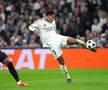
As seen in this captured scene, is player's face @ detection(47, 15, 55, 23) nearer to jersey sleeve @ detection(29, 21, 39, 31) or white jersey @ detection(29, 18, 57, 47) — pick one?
white jersey @ detection(29, 18, 57, 47)

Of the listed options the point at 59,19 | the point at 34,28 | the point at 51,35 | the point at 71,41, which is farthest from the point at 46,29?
the point at 59,19

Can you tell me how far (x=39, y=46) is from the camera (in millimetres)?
23422

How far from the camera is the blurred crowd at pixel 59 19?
24250 millimetres

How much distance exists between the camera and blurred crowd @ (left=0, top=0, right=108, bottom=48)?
2425 centimetres

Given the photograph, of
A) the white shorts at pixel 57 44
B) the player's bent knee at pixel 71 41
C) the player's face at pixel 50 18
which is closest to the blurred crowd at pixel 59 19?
the player's face at pixel 50 18

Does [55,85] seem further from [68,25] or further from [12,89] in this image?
[68,25]

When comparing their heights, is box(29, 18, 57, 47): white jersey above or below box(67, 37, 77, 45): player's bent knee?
above

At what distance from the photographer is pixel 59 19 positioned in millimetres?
25234

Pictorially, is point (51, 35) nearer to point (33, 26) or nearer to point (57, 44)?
point (57, 44)

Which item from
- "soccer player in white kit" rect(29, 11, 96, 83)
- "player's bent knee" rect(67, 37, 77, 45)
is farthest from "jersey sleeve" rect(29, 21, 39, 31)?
"player's bent knee" rect(67, 37, 77, 45)

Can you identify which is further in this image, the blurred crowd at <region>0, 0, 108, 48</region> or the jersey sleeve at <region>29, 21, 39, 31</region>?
the blurred crowd at <region>0, 0, 108, 48</region>

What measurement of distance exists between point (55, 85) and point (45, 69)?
7.55 m

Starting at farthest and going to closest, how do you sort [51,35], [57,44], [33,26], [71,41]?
[33,26] → [51,35] → [57,44] → [71,41]

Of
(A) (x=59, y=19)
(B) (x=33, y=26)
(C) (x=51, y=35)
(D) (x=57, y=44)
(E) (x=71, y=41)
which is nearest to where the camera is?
(E) (x=71, y=41)
